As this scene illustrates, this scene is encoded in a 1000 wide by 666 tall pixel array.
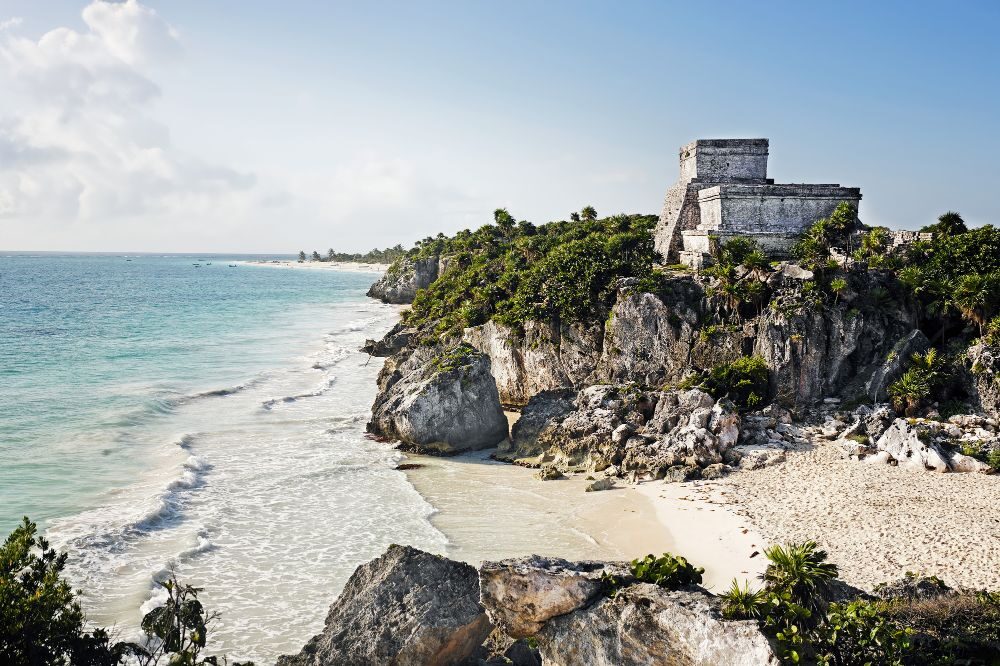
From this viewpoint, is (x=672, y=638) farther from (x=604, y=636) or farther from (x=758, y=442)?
(x=758, y=442)

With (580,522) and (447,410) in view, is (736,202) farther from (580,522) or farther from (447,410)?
(580,522)

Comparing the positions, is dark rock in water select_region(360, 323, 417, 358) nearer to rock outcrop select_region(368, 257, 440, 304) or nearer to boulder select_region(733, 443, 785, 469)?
boulder select_region(733, 443, 785, 469)

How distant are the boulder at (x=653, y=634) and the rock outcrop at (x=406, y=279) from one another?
234 ft

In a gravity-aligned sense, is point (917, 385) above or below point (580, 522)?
above

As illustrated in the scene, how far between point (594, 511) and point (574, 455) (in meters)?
4.37

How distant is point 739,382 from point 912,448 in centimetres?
601

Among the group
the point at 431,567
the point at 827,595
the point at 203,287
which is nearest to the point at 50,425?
the point at 431,567

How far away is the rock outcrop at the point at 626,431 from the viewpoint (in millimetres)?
22016

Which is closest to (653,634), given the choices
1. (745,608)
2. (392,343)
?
(745,608)

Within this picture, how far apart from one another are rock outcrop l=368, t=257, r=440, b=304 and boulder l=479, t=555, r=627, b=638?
70814 millimetres

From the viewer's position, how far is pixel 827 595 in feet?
33.9

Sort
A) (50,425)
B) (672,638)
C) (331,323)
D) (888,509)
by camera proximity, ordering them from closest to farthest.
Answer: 1. (672,638)
2. (888,509)
3. (50,425)
4. (331,323)

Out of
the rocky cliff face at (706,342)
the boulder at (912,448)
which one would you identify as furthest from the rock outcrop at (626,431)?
the boulder at (912,448)

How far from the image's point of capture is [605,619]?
9844mm
